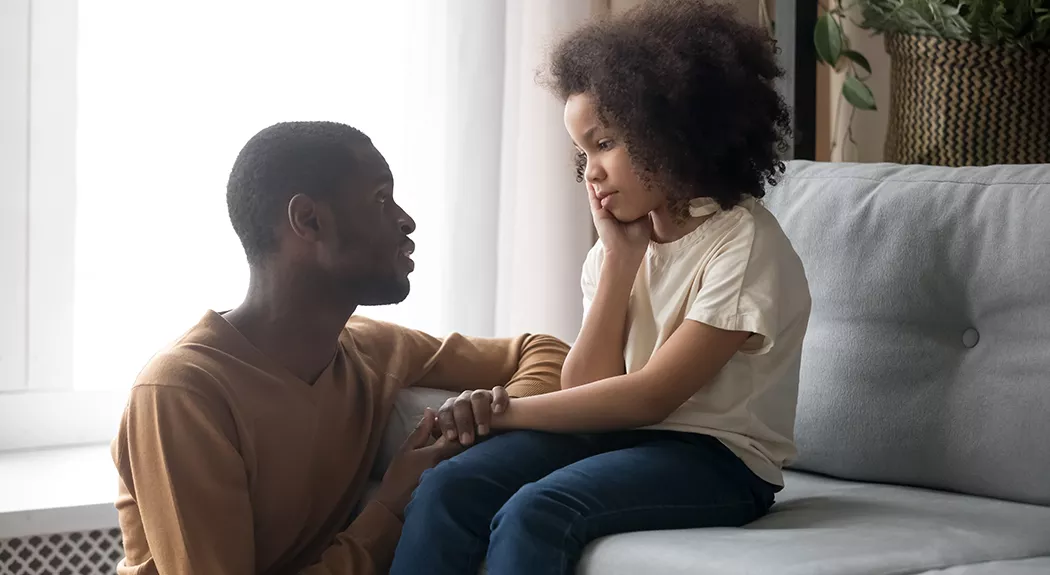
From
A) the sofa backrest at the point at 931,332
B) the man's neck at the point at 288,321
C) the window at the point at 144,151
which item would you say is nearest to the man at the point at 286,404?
the man's neck at the point at 288,321

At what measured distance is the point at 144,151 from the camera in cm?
216

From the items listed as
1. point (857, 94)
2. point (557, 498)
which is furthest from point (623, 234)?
point (857, 94)

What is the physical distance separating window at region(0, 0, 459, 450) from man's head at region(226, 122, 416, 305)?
2.44 ft

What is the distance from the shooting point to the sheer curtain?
215 cm

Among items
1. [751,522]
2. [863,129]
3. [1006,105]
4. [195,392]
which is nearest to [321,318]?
[195,392]

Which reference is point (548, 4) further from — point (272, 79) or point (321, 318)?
point (321, 318)

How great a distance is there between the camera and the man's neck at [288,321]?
1467 mm

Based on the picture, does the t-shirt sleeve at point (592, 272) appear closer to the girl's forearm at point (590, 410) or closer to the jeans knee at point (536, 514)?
the girl's forearm at point (590, 410)

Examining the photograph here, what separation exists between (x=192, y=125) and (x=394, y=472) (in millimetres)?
959

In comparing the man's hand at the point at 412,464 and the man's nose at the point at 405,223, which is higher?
the man's nose at the point at 405,223

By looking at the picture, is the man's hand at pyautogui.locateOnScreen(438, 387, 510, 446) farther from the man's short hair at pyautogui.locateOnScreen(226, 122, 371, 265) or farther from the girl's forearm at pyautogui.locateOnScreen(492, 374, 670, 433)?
the man's short hair at pyautogui.locateOnScreen(226, 122, 371, 265)

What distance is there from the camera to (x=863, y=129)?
8.70ft

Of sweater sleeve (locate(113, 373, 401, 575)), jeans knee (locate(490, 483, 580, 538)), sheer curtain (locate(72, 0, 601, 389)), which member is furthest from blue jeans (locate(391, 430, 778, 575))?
sheer curtain (locate(72, 0, 601, 389))

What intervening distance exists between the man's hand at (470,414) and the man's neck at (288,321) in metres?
0.17
